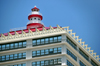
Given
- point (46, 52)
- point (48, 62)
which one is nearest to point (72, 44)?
point (46, 52)

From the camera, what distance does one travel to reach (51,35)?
14475 cm

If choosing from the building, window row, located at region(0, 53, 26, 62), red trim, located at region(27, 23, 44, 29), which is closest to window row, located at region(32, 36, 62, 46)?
the building

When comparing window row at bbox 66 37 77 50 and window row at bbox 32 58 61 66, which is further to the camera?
window row at bbox 66 37 77 50

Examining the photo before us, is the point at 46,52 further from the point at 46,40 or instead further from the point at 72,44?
the point at 72,44

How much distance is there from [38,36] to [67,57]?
416 inches

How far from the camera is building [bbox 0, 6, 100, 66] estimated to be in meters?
143

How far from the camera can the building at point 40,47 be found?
470 feet

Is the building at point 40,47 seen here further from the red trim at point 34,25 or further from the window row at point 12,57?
the red trim at point 34,25

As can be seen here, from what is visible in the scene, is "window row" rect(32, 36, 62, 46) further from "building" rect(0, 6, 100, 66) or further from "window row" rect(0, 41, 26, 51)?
"window row" rect(0, 41, 26, 51)

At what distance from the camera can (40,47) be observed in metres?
145

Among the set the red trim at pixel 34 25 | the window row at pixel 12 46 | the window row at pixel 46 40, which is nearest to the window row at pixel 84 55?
the window row at pixel 46 40

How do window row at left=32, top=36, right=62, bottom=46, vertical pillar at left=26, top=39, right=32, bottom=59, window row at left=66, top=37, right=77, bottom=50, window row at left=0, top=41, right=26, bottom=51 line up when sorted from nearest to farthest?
window row at left=32, top=36, right=62, bottom=46, vertical pillar at left=26, top=39, right=32, bottom=59, window row at left=66, top=37, right=77, bottom=50, window row at left=0, top=41, right=26, bottom=51

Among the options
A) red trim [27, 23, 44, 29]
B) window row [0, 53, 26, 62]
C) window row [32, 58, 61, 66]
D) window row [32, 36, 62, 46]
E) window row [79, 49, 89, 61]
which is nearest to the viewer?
window row [32, 58, 61, 66]

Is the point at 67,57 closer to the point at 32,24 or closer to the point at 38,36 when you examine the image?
the point at 38,36
